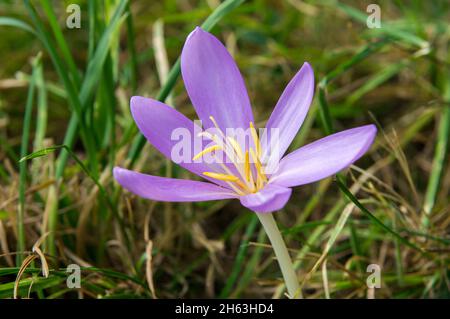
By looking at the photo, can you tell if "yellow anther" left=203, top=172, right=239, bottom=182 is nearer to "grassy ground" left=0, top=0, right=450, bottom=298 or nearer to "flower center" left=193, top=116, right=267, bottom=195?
→ "flower center" left=193, top=116, right=267, bottom=195

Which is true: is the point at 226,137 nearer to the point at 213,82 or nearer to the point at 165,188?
the point at 213,82

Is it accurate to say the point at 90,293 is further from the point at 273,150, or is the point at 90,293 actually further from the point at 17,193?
the point at 273,150

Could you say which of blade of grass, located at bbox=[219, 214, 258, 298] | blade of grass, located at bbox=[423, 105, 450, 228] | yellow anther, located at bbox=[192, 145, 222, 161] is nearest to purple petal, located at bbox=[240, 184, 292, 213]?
yellow anther, located at bbox=[192, 145, 222, 161]

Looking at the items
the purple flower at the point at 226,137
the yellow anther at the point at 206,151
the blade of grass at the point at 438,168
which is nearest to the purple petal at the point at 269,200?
the purple flower at the point at 226,137

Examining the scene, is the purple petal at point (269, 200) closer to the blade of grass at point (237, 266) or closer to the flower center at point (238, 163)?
the flower center at point (238, 163)

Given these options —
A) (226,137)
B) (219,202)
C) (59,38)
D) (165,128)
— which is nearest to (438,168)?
(219,202)
